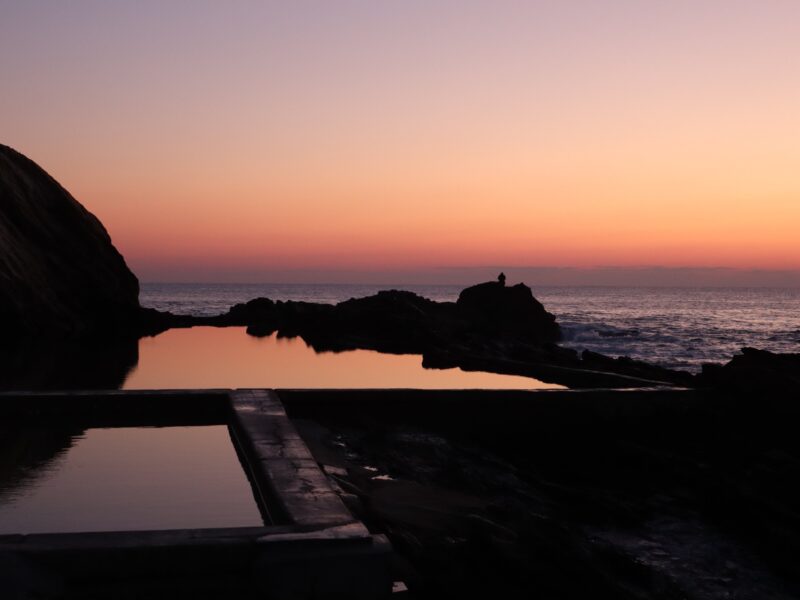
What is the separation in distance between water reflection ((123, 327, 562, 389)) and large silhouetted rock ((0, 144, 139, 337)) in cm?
708

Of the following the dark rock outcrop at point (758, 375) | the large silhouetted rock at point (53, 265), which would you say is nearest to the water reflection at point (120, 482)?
the dark rock outcrop at point (758, 375)

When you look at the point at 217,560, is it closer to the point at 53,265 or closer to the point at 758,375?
the point at 758,375

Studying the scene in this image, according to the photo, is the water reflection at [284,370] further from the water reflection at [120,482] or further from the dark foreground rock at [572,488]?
the water reflection at [120,482]

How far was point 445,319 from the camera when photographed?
1454 inches

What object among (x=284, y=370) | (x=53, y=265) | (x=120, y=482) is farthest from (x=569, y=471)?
(x=53, y=265)

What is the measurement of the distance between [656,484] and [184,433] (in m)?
6.31

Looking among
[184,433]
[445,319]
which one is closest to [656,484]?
[184,433]

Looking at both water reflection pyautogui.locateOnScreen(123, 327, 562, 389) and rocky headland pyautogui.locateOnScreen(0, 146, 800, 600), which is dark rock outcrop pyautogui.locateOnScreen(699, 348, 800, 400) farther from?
water reflection pyautogui.locateOnScreen(123, 327, 562, 389)

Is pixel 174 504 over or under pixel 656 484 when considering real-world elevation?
over

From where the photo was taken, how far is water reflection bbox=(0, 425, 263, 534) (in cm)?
623

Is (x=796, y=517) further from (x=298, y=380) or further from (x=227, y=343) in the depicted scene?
(x=227, y=343)

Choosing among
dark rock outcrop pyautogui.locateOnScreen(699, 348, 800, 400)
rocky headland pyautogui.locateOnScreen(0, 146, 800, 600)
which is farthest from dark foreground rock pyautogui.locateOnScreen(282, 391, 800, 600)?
dark rock outcrop pyautogui.locateOnScreen(699, 348, 800, 400)

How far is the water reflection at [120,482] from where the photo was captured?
6.23 meters

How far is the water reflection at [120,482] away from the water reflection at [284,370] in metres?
6.08
